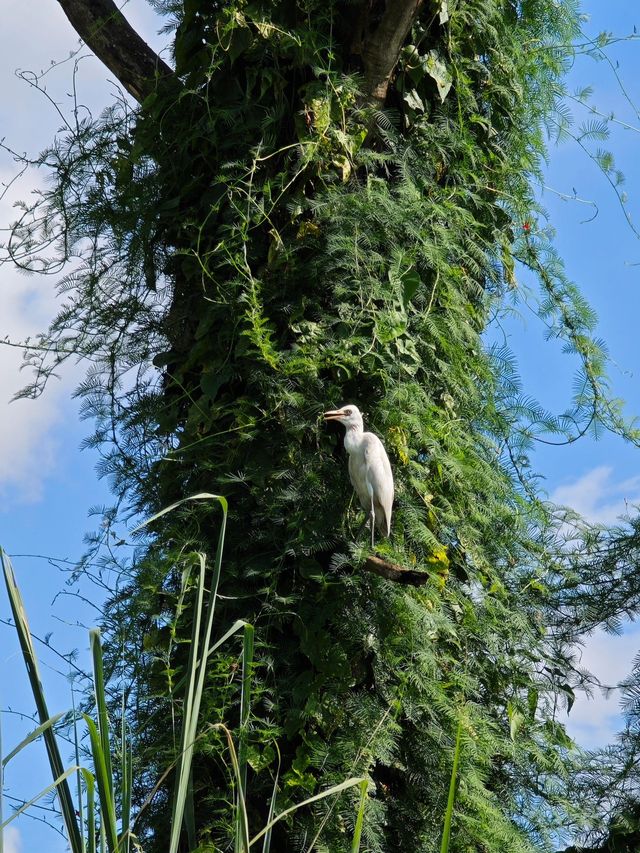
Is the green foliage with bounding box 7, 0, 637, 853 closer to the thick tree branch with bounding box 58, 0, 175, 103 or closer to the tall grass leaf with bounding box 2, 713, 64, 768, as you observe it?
the thick tree branch with bounding box 58, 0, 175, 103

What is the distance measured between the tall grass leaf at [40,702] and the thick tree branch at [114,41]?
8.40 ft

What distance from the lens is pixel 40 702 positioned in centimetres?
117

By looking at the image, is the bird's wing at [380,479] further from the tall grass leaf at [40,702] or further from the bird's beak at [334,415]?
the tall grass leaf at [40,702]

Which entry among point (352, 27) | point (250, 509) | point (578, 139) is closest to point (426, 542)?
point (250, 509)

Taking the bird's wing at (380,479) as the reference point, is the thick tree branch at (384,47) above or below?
above

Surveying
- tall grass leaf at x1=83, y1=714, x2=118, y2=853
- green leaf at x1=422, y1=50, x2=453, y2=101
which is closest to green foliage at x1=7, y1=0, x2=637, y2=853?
green leaf at x1=422, y1=50, x2=453, y2=101

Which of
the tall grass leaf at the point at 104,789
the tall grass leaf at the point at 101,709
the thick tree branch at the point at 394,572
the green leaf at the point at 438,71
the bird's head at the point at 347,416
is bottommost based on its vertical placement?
the tall grass leaf at the point at 104,789

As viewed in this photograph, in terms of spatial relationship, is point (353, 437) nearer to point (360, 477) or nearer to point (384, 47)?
point (360, 477)

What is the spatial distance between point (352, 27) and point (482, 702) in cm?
195

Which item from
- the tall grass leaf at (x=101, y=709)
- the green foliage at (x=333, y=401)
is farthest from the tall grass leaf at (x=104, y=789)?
the green foliage at (x=333, y=401)

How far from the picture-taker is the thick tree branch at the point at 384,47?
9.73 ft

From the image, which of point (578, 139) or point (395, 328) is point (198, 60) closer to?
point (395, 328)

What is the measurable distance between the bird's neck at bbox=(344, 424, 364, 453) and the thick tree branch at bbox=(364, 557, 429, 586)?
277 millimetres

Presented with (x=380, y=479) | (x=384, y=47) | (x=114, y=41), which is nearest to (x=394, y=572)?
(x=380, y=479)
